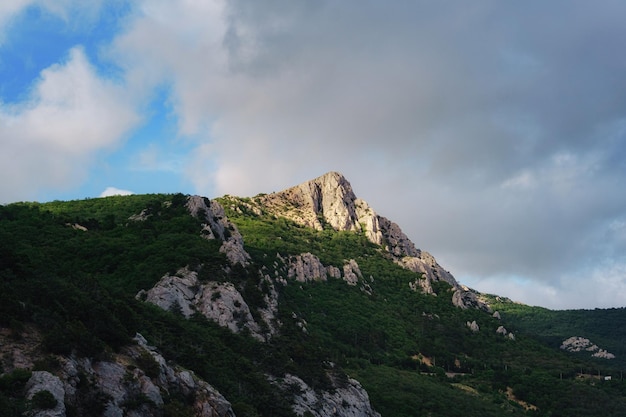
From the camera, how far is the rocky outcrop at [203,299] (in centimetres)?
7256

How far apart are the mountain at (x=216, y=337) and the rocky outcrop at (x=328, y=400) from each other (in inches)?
14.0

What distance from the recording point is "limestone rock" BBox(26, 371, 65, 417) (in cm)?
2725

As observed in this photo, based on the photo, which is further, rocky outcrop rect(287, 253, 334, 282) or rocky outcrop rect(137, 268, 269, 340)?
rocky outcrop rect(287, 253, 334, 282)

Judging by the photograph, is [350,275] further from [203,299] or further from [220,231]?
[203,299]

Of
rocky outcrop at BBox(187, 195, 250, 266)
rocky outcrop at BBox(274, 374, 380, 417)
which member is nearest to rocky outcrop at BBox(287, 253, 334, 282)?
rocky outcrop at BBox(187, 195, 250, 266)

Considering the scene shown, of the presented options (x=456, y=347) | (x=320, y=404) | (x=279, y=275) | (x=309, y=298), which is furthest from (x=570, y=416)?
(x=320, y=404)

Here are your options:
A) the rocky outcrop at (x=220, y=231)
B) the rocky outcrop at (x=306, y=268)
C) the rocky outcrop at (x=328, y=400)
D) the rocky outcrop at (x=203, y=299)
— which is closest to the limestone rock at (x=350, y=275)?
the rocky outcrop at (x=306, y=268)

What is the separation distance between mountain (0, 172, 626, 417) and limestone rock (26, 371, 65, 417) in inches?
2.8

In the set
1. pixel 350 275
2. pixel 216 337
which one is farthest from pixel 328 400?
pixel 350 275

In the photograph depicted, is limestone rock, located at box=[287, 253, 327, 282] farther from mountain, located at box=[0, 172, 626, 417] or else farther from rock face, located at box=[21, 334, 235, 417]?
rock face, located at box=[21, 334, 235, 417]

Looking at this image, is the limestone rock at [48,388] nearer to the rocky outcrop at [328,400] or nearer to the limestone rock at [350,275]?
the rocky outcrop at [328,400]

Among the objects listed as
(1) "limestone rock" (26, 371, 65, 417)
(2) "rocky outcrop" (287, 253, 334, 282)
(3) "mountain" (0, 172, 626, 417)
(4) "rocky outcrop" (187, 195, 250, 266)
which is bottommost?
(1) "limestone rock" (26, 371, 65, 417)

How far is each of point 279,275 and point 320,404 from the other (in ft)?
310

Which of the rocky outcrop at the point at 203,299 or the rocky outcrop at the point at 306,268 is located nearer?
the rocky outcrop at the point at 203,299
